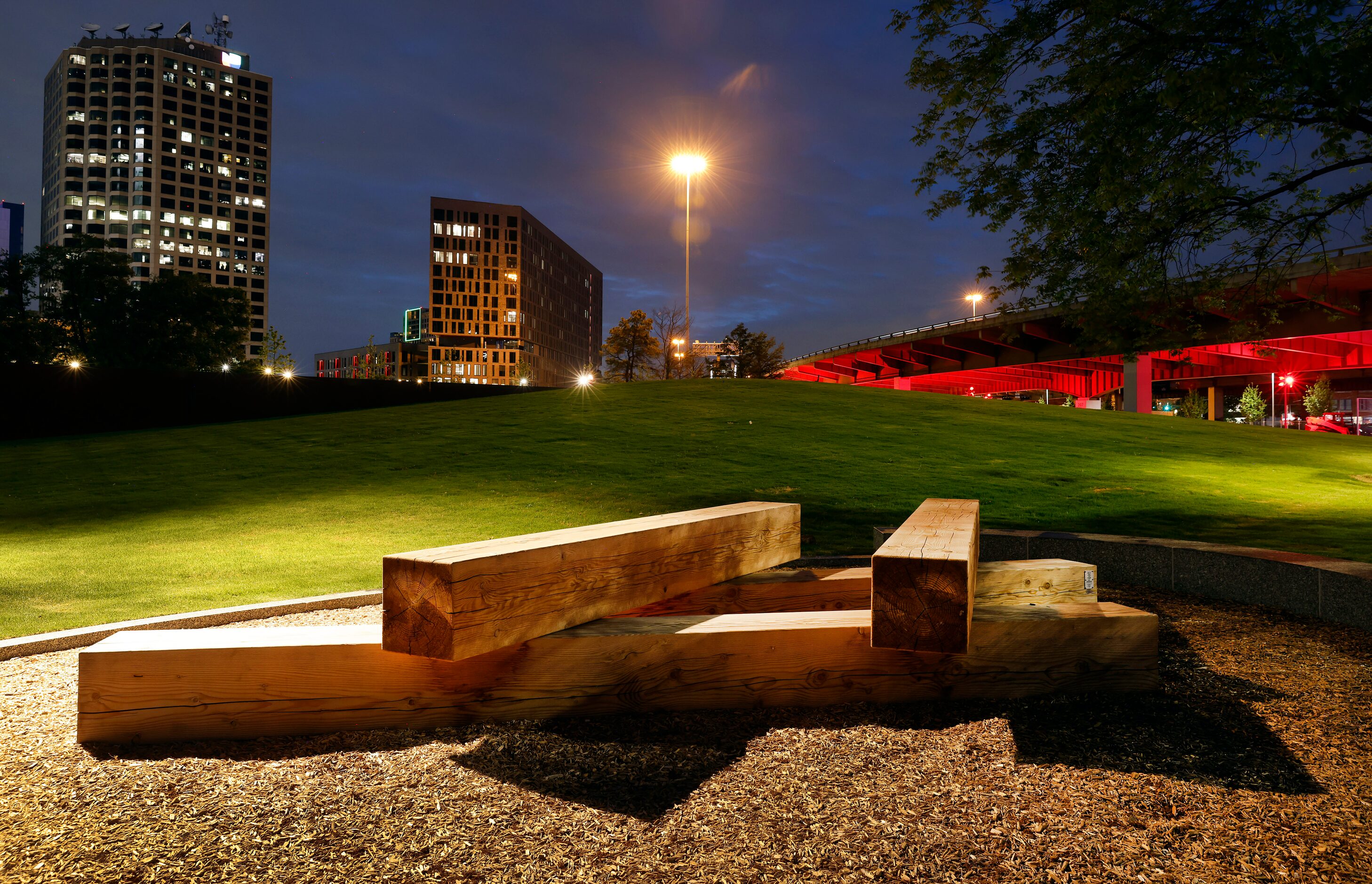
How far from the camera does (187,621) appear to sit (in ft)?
15.5

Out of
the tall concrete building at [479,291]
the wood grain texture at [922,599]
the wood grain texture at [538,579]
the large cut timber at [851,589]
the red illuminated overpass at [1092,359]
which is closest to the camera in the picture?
the wood grain texture at [538,579]

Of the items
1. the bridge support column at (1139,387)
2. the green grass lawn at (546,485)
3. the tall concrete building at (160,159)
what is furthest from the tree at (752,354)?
the tall concrete building at (160,159)

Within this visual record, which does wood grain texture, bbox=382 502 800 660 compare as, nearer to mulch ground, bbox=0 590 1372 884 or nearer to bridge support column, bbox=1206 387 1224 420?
mulch ground, bbox=0 590 1372 884

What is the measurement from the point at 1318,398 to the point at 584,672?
72.7m

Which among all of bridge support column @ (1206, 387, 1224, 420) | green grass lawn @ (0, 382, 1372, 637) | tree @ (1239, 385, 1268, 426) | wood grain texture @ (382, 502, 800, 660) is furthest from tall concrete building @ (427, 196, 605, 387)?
wood grain texture @ (382, 502, 800, 660)

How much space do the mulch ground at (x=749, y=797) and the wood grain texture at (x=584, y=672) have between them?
0.09 m

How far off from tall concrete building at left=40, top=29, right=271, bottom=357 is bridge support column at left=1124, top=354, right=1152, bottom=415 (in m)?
141

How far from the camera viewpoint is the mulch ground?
2.18 m

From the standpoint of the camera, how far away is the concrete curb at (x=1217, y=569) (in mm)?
4535

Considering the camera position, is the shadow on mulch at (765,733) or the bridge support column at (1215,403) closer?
the shadow on mulch at (765,733)

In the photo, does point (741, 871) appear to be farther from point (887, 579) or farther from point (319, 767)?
point (319, 767)

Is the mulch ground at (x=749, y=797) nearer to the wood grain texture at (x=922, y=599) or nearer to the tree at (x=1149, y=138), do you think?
the wood grain texture at (x=922, y=599)

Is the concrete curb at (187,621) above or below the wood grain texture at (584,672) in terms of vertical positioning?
below

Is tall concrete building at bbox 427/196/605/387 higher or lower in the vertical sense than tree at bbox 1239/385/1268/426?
higher
